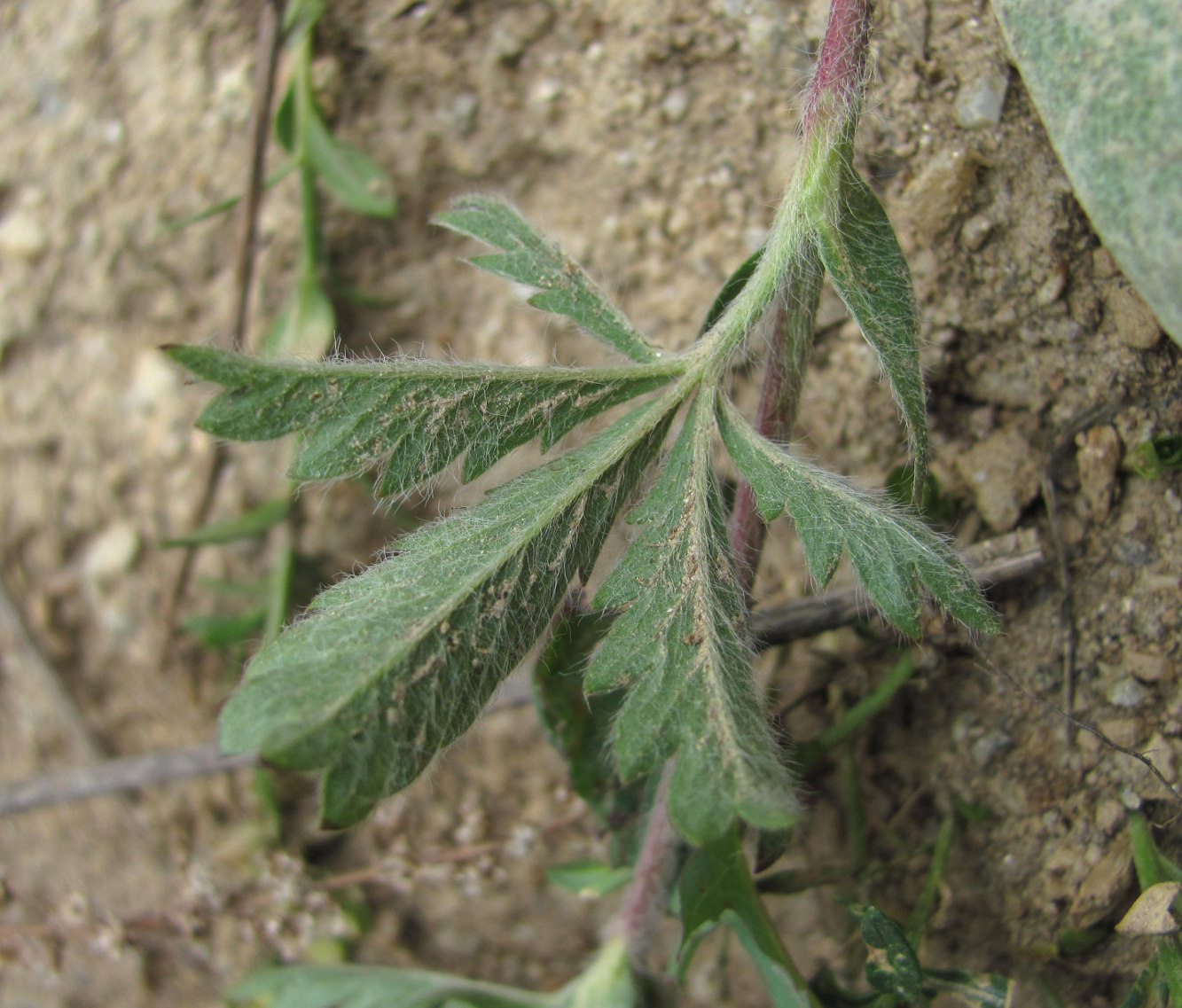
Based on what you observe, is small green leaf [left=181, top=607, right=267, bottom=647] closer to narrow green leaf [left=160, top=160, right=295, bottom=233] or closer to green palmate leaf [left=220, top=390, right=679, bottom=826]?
narrow green leaf [left=160, top=160, right=295, bottom=233]

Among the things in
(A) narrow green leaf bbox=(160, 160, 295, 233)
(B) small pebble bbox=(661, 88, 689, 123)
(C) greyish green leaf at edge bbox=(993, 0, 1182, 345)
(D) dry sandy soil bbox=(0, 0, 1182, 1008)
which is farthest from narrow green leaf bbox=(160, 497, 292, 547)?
(C) greyish green leaf at edge bbox=(993, 0, 1182, 345)

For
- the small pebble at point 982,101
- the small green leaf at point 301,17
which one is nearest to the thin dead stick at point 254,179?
the small green leaf at point 301,17

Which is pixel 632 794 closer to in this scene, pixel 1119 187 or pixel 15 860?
pixel 1119 187

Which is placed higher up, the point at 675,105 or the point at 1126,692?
the point at 675,105

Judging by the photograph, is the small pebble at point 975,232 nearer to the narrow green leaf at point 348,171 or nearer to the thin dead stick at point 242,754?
the thin dead stick at point 242,754

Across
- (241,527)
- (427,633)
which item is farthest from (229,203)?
(427,633)

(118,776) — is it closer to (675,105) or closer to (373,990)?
(373,990)
